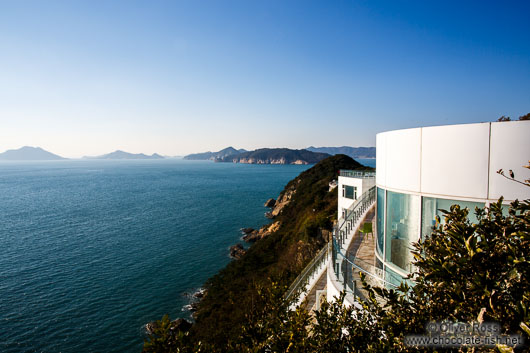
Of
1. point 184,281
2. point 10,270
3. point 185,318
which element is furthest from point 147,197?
point 185,318

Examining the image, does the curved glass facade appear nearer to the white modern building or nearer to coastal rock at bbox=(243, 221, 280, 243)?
the white modern building

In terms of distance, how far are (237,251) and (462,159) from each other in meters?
35.0

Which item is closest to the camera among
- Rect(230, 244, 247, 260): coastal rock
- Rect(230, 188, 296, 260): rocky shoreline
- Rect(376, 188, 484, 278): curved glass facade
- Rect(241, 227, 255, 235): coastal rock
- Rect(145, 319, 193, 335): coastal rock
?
Rect(376, 188, 484, 278): curved glass facade

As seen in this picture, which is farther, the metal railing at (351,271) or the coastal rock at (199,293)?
the coastal rock at (199,293)

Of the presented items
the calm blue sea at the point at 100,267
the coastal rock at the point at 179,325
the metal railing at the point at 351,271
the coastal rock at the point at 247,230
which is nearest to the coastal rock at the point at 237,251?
the calm blue sea at the point at 100,267

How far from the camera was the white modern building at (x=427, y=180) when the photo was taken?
5641 mm

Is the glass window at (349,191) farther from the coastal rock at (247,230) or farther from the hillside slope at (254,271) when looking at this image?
the coastal rock at (247,230)

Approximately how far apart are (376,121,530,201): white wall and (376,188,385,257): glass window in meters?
0.83

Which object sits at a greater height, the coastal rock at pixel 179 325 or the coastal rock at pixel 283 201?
the coastal rock at pixel 283 201

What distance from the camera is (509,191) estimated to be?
5.62 metres

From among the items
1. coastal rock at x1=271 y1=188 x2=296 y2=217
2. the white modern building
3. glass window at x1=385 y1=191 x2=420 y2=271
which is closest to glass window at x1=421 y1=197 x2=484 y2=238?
the white modern building

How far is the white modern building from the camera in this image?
18.5ft

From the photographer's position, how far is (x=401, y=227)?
7.49 metres

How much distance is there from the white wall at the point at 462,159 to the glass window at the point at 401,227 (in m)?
0.33
